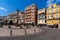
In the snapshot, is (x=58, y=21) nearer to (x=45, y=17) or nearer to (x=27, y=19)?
(x=45, y=17)

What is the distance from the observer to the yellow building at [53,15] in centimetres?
8350

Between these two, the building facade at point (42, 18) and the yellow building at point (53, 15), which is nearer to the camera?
the yellow building at point (53, 15)

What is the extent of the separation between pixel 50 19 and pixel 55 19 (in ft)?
15.3

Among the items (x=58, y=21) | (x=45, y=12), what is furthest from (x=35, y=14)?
(x=58, y=21)

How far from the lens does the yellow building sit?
83.5m

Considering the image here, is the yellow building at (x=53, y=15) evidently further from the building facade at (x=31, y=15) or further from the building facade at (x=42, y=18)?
the building facade at (x=31, y=15)

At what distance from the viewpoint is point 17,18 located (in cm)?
13988

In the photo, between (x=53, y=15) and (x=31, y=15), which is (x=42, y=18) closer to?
(x=53, y=15)

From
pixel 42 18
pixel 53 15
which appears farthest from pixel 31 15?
pixel 53 15

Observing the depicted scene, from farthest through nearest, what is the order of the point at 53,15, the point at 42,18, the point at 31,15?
the point at 31,15 → the point at 42,18 → the point at 53,15

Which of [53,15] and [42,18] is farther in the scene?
[42,18]

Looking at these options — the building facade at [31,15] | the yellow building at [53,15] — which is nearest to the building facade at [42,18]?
the yellow building at [53,15]

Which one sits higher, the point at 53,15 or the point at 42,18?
the point at 53,15

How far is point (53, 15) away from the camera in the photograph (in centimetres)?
8725
